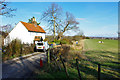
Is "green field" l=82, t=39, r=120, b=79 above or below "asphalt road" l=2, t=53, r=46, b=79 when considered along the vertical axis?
above

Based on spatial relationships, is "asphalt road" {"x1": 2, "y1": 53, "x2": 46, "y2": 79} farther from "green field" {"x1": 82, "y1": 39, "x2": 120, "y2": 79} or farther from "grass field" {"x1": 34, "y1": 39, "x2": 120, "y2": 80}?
"green field" {"x1": 82, "y1": 39, "x2": 120, "y2": 79}

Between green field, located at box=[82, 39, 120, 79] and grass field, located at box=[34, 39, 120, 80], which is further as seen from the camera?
green field, located at box=[82, 39, 120, 79]

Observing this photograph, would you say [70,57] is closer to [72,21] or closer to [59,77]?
[59,77]

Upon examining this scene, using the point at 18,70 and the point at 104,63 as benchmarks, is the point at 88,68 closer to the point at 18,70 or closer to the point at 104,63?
the point at 104,63

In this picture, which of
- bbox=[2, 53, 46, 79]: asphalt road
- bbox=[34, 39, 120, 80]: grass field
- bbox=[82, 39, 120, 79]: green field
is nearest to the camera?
bbox=[34, 39, 120, 80]: grass field

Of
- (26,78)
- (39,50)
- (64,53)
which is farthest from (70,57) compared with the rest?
(39,50)

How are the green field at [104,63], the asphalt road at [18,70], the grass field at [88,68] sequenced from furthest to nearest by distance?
the asphalt road at [18,70], the green field at [104,63], the grass field at [88,68]

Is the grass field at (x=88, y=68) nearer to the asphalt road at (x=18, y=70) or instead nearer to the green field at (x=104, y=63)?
the green field at (x=104, y=63)

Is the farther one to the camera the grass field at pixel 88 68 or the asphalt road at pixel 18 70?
the asphalt road at pixel 18 70

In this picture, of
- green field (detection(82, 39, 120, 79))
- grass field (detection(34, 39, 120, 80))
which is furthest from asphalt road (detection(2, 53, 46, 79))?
green field (detection(82, 39, 120, 79))

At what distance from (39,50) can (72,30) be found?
1420 centimetres

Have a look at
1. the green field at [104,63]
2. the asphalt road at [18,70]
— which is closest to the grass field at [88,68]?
the green field at [104,63]

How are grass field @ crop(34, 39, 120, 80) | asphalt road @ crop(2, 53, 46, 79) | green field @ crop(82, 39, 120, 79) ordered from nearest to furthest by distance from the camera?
grass field @ crop(34, 39, 120, 80) < green field @ crop(82, 39, 120, 79) < asphalt road @ crop(2, 53, 46, 79)

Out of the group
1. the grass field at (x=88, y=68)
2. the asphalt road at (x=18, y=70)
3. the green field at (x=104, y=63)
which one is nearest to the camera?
the grass field at (x=88, y=68)
